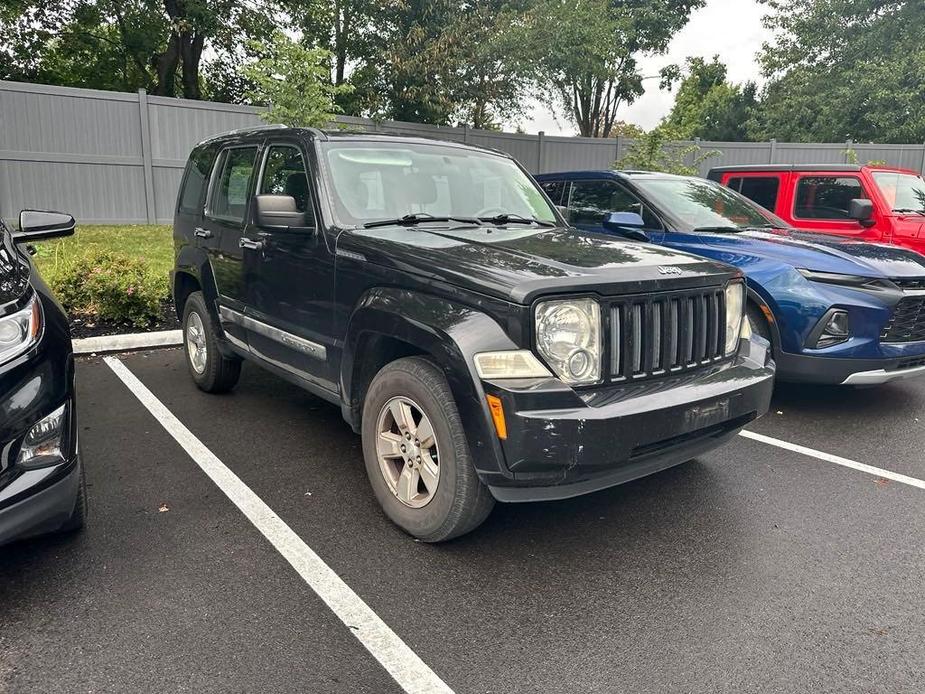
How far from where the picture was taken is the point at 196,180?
547 centimetres

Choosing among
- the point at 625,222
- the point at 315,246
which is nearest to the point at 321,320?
the point at 315,246

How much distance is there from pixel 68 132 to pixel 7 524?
1279 cm

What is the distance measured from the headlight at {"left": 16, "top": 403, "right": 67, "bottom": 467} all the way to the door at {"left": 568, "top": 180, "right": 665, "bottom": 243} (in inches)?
171

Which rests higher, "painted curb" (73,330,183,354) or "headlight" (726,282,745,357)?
"headlight" (726,282,745,357)

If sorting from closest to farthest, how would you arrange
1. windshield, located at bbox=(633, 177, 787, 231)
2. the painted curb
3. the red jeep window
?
windshield, located at bbox=(633, 177, 787, 231)
the painted curb
the red jeep window

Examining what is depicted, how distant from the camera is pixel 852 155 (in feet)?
42.0

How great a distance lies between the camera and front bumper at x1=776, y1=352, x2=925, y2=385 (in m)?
4.81

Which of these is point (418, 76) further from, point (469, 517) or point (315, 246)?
point (469, 517)

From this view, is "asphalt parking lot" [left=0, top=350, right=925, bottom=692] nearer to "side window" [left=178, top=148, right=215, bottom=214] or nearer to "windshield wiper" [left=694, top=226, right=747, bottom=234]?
"side window" [left=178, top=148, right=215, bottom=214]

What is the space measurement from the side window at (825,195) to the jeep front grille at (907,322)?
3261 mm

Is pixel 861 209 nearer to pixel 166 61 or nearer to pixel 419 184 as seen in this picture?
pixel 419 184

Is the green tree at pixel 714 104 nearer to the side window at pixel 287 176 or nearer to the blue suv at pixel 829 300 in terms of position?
the blue suv at pixel 829 300

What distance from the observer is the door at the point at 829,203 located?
7.73 m

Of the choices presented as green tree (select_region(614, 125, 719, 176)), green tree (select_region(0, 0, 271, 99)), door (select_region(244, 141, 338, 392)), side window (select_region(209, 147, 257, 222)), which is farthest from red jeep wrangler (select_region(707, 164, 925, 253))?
green tree (select_region(0, 0, 271, 99))
